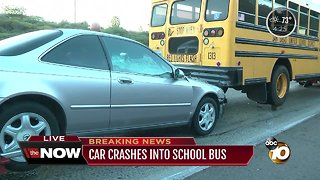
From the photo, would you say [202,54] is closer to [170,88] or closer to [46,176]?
[170,88]

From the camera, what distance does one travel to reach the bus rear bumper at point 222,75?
23.7 feet

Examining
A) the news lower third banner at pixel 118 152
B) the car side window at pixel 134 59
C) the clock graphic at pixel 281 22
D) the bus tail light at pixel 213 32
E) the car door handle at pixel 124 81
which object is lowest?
the news lower third banner at pixel 118 152

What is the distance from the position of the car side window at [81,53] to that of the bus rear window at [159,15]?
4.24 meters

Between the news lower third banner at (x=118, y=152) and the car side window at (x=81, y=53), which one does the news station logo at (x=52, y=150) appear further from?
the car side window at (x=81, y=53)

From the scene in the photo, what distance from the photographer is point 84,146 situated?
3.94 meters

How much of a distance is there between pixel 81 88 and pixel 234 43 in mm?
3924

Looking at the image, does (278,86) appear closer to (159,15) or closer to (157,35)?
(157,35)

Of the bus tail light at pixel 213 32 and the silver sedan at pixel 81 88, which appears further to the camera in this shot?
the bus tail light at pixel 213 32

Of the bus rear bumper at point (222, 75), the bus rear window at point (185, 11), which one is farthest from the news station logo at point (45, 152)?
the bus rear window at point (185, 11)

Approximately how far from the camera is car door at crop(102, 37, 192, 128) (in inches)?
181

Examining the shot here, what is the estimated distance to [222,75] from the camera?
7273 mm

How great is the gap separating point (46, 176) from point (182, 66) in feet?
15.4

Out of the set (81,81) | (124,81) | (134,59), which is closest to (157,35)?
(134,59)

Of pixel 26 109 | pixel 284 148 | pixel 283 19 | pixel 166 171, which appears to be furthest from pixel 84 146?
pixel 283 19
